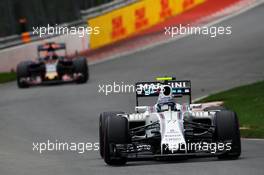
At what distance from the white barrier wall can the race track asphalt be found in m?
3.11

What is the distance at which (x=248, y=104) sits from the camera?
988 inches

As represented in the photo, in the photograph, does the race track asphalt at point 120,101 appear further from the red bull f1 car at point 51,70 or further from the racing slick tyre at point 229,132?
the red bull f1 car at point 51,70

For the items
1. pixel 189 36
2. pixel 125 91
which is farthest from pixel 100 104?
pixel 189 36

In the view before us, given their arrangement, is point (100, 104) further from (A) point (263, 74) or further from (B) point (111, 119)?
(B) point (111, 119)

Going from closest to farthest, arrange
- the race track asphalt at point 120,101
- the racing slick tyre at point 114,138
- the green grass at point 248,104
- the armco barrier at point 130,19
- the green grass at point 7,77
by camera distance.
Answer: the race track asphalt at point 120,101 < the racing slick tyre at point 114,138 < the green grass at point 248,104 < the green grass at point 7,77 < the armco barrier at point 130,19

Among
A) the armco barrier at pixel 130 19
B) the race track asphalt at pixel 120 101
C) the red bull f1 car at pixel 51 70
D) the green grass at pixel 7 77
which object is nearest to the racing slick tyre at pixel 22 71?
the red bull f1 car at pixel 51 70

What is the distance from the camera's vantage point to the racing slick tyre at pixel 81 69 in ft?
112

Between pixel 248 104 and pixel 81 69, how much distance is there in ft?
33.5

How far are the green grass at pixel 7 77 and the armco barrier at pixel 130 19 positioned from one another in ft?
18.5

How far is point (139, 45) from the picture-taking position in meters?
42.5

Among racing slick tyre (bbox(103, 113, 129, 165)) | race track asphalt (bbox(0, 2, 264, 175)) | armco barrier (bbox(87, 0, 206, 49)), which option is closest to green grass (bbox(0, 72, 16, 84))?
race track asphalt (bbox(0, 2, 264, 175))

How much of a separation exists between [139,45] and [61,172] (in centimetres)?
2734

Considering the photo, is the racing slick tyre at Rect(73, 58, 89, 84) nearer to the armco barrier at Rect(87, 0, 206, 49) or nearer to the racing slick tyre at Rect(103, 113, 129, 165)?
the armco barrier at Rect(87, 0, 206, 49)

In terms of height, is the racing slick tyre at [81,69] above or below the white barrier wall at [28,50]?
below
